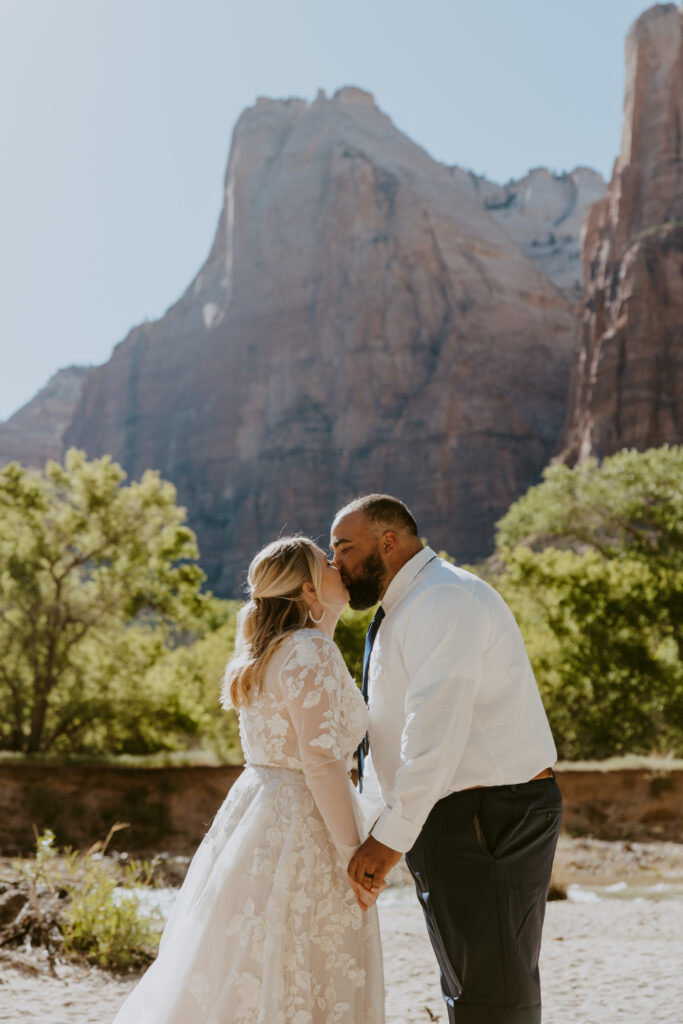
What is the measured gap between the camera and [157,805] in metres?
18.8

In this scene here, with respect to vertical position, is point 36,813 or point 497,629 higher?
point 497,629

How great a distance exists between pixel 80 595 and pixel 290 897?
17421 mm

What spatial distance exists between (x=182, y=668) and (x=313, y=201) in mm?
88498

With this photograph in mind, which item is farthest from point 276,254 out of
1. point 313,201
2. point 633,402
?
point 633,402

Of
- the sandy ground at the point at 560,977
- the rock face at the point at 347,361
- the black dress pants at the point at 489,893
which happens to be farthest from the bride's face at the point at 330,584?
the rock face at the point at 347,361

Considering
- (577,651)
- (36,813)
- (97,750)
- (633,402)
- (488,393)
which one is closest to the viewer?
(36,813)

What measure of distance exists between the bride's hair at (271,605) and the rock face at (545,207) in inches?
4639

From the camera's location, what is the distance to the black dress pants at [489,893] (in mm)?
2941

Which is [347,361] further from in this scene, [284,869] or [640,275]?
[284,869]

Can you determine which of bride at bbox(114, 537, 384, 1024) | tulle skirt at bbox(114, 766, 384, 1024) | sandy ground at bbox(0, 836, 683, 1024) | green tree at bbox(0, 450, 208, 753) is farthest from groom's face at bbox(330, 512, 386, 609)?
green tree at bbox(0, 450, 208, 753)

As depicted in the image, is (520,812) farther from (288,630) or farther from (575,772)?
(575,772)

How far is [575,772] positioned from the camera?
18516 mm

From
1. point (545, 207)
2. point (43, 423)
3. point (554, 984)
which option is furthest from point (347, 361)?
point (554, 984)

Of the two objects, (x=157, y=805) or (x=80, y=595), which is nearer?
(x=157, y=805)
